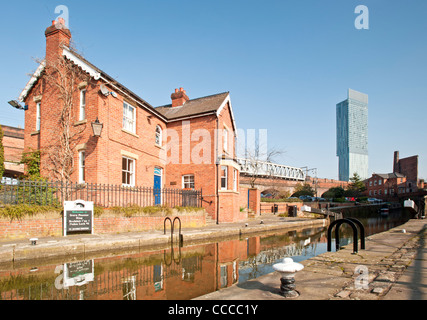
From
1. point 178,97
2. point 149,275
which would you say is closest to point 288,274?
point 149,275

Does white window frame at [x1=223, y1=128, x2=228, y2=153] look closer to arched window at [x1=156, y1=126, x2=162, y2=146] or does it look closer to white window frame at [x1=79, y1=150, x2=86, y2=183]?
arched window at [x1=156, y1=126, x2=162, y2=146]

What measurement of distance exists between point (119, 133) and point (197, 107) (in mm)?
7208

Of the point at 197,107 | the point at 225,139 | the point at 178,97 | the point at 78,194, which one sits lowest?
the point at 78,194

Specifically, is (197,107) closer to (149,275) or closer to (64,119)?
(64,119)

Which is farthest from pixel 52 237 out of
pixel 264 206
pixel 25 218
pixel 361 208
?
pixel 361 208

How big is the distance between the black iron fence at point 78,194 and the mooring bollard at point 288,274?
8.63 m

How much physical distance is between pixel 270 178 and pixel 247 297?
5259 centimetres

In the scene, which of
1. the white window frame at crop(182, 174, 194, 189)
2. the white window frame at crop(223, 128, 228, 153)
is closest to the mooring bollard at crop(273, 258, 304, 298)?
the white window frame at crop(182, 174, 194, 189)

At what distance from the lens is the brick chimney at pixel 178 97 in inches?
861

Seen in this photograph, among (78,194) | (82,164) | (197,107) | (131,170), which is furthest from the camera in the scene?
(197,107)

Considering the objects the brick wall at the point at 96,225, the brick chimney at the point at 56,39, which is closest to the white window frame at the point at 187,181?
the brick wall at the point at 96,225

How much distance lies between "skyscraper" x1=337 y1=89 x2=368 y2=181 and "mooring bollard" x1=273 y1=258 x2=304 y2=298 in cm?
11033

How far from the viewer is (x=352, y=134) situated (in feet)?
443

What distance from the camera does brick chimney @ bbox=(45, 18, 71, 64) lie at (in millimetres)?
13969
